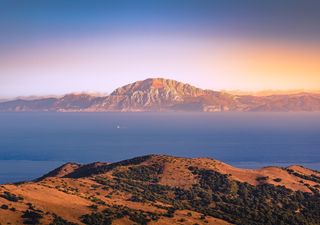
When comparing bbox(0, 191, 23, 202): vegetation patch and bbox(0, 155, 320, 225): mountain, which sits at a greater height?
bbox(0, 191, 23, 202): vegetation patch

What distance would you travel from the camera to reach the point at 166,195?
85938mm

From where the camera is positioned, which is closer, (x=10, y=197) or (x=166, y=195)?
(x=10, y=197)

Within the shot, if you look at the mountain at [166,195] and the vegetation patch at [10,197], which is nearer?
the mountain at [166,195]

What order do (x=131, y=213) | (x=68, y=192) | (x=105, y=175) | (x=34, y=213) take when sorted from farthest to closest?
1. (x=105, y=175)
2. (x=68, y=192)
3. (x=131, y=213)
4. (x=34, y=213)

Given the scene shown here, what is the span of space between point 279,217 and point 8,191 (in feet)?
136

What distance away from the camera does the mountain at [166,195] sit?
198 feet

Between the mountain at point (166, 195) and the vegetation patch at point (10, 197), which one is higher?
the vegetation patch at point (10, 197)

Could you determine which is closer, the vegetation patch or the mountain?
the mountain

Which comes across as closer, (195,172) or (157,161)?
(195,172)

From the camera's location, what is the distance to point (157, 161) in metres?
108

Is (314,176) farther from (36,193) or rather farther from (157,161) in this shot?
(36,193)

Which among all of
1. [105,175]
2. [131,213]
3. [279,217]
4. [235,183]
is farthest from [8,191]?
[235,183]

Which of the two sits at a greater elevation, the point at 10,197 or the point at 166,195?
the point at 10,197

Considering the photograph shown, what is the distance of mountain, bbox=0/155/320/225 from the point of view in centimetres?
6047
